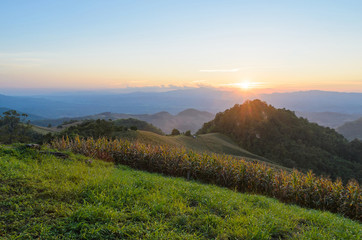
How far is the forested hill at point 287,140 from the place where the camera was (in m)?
34.2

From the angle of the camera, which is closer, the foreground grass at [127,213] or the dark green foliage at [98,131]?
the foreground grass at [127,213]

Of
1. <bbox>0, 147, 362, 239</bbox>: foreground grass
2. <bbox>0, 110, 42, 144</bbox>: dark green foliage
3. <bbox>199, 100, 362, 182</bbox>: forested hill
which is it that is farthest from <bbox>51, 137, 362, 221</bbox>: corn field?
<bbox>199, 100, 362, 182</bbox>: forested hill

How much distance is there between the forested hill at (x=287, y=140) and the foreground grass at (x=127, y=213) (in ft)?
105

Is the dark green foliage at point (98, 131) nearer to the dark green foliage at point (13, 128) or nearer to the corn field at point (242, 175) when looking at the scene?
the dark green foliage at point (13, 128)

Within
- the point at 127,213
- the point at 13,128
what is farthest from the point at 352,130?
the point at 127,213

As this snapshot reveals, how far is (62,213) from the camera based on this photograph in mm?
3820

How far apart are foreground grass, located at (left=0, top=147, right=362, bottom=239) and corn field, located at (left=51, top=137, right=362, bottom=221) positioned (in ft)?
8.31

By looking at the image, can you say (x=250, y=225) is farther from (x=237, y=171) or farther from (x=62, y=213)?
(x=237, y=171)

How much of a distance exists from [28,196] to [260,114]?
1719 inches

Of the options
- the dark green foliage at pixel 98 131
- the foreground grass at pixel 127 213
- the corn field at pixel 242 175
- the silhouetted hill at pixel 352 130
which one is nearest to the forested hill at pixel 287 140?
the dark green foliage at pixel 98 131

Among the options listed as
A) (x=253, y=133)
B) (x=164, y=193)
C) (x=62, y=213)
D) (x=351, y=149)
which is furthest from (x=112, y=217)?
(x=351, y=149)

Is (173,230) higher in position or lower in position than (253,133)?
higher

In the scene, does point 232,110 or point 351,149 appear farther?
point 232,110

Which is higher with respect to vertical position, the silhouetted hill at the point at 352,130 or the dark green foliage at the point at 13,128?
the dark green foliage at the point at 13,128
